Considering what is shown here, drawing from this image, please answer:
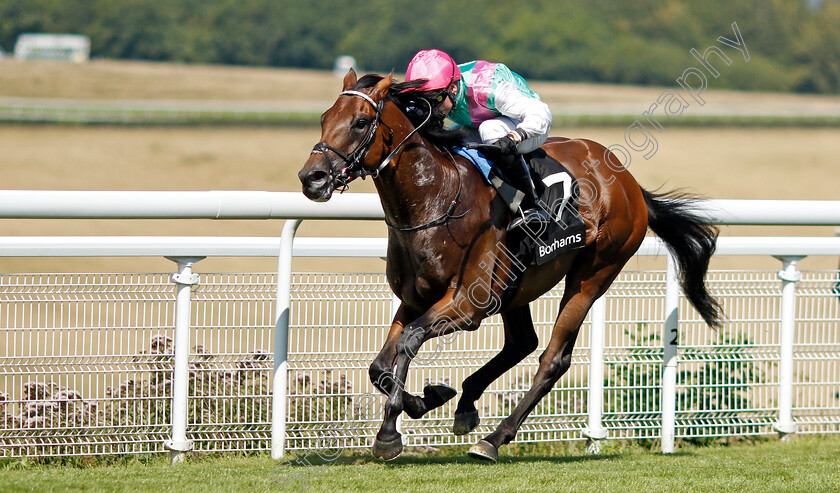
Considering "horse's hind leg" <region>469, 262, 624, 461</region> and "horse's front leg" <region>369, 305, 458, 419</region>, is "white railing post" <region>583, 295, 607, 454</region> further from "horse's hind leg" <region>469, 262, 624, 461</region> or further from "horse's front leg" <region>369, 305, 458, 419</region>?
"horse's front leg" <region>369, 305, 458, 419</region>

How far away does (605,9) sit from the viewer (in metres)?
73.3

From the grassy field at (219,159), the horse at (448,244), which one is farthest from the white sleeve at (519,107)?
the grassy field at (219,159)

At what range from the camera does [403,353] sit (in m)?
3.87

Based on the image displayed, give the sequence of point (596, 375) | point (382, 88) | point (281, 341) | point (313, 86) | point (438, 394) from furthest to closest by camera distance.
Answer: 1. point (313, 86)
2. point (596, 375)
3. point (281, 341)
4. point (438, 394)
5. point (382, 88)

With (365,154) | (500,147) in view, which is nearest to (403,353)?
(365,154)

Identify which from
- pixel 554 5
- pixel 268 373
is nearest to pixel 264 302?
pixel 268 373

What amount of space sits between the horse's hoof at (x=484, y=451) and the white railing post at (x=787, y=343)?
1887 mm

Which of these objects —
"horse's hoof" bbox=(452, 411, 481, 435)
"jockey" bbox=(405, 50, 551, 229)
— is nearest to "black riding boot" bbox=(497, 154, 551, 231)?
"jockey" bbox=(405, 50, 551, 229)

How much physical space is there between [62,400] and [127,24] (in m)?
57.5

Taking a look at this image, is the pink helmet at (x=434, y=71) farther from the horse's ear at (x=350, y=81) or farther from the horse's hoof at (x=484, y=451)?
the horse's hoof at (x=484, y=451)

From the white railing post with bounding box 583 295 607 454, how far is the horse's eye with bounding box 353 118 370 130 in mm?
1790

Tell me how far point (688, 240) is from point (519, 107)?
53.4 inches

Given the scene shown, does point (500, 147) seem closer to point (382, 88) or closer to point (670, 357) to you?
point (382, 88)

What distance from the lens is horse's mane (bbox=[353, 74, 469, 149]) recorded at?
12.9 feet
